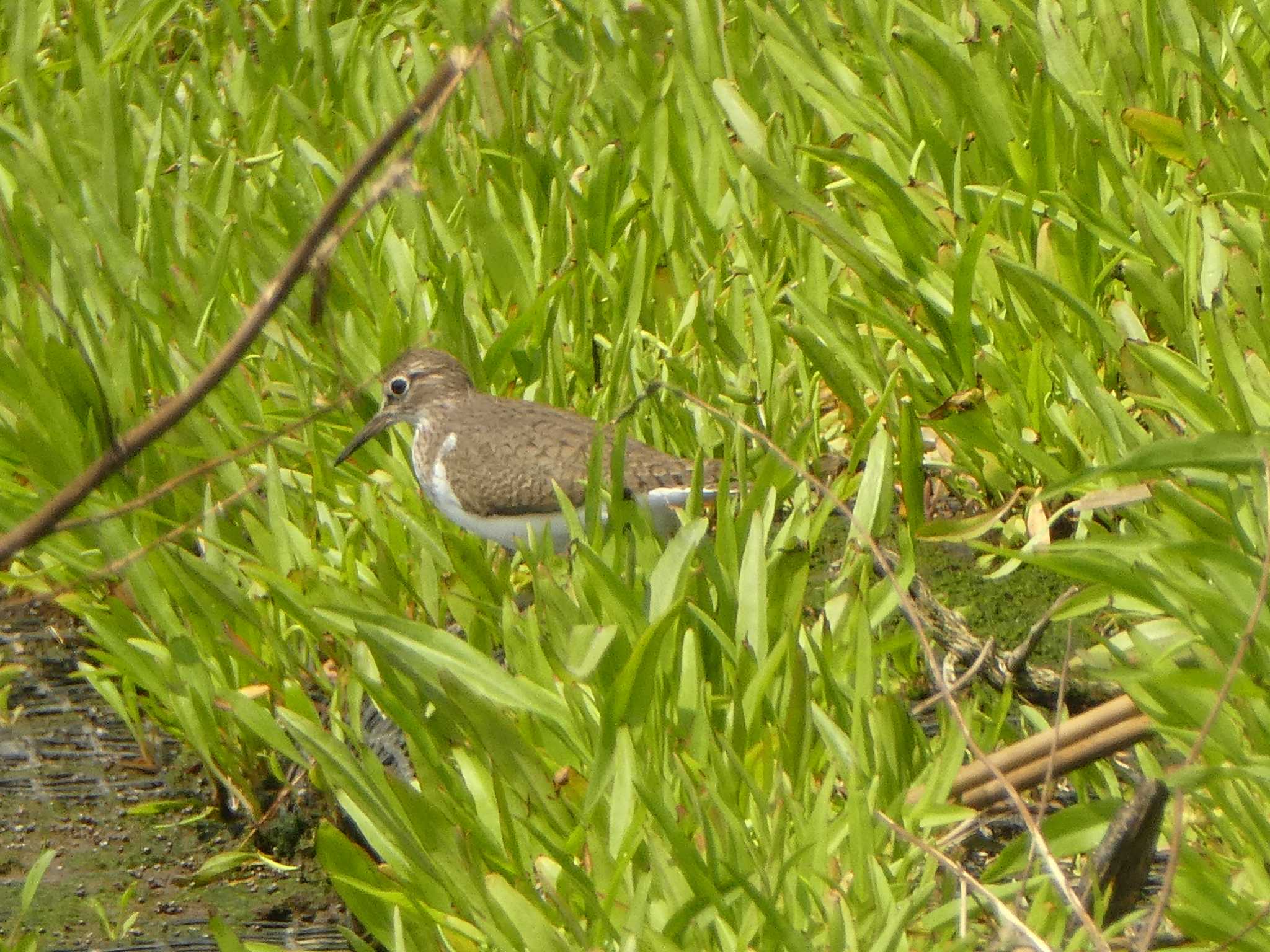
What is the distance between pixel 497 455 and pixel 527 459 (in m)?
0.09

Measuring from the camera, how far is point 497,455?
423 centimetres

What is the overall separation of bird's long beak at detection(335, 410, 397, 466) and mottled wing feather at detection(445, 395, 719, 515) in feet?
0.60

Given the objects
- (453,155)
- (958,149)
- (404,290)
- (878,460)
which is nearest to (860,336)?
(958,149)

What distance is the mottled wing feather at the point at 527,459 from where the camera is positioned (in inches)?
155

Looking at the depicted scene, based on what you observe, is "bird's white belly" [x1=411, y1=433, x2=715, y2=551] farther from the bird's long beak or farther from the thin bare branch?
the thin bare branch

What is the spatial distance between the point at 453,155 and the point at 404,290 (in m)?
0.85

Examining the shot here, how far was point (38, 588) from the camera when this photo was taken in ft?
12.8

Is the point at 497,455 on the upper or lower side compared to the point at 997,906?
lower

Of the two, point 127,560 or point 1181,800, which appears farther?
point 1181,800

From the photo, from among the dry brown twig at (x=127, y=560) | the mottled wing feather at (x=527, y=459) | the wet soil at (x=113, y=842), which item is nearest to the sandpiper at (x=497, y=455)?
the mottled wing feather at (x=527, y=459)

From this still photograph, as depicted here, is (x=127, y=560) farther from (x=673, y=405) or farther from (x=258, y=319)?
(x=673, y=405)

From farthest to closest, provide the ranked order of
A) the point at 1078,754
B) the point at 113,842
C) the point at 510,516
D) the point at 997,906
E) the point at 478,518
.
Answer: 1. the point at 510,516
2. the point at 478,518
3. the point at 113,842
4. the point at 1078,754
5. the point at 997,906

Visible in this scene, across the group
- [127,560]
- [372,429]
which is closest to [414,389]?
[372,429]

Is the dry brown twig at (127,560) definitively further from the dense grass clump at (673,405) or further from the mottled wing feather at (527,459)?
the mottled wing feather at (527,459)
